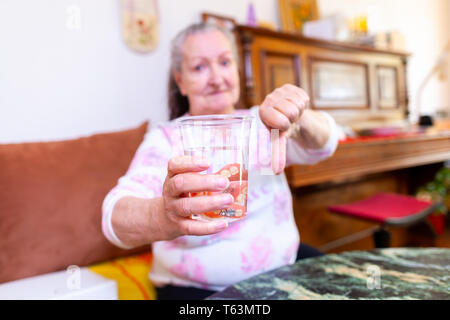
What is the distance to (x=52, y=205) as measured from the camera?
100 cm

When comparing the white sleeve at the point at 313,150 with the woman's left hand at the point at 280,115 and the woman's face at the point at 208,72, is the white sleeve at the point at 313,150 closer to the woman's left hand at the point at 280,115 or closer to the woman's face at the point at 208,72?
the woman's face at the point at 208,72

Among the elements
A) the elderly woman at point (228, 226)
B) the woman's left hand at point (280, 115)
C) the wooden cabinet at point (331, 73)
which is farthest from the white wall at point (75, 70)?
the woman's left hand at point (280, 115)

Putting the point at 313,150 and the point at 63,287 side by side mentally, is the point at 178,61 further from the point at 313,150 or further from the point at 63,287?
the point at 63,287

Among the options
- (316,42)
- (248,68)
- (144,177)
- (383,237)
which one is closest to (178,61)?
(144,177)

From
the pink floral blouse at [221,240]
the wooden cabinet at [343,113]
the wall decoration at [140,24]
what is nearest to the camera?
the pink floral blouse at [221,240]

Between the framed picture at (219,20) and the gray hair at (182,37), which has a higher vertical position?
the framed picture at (219,20)

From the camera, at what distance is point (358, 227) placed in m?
2.34

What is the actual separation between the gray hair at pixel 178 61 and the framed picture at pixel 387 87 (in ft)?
6.31

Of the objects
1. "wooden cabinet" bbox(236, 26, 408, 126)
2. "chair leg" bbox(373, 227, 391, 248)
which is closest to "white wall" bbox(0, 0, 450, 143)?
"wooden cabinet" bbox(236, 26, 408, 126)

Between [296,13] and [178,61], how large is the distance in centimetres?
148

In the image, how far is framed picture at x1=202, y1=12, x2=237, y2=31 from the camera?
1.63 metres

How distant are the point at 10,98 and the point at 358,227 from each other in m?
2.04

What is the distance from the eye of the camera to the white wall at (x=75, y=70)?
120 centimetres
